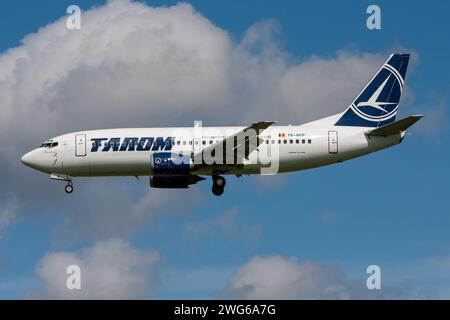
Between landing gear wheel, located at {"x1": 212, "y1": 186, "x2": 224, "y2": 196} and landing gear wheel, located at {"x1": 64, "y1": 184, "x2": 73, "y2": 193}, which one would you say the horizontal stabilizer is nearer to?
landing gear wheel, located at {"x1": 212, "y1": 186, "x2": 224, "y2": 196}

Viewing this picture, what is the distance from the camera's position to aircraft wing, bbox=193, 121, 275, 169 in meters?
63.6

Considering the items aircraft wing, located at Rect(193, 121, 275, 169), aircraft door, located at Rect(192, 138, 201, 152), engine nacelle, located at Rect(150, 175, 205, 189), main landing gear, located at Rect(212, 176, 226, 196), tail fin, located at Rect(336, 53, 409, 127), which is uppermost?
tail fin, located at Rect(336, 53, 409, 127)

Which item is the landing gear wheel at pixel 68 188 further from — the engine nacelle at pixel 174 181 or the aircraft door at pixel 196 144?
the aircraft door at pixel 196 144

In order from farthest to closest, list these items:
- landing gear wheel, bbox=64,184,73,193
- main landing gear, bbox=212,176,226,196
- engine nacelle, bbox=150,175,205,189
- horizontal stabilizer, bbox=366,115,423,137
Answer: engine nacelle, bbox=150,175,205,189, landing gear wheel, bbox=64,184,73,193, main landing gear, bbox=212,176,226,196, horizontal stabilizer, bbox=366,115,423,137

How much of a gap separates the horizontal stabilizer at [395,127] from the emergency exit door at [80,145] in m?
19.2

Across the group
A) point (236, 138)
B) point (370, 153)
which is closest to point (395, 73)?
point (370, 153)

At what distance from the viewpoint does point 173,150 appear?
217 ft

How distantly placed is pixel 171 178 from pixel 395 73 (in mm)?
17504

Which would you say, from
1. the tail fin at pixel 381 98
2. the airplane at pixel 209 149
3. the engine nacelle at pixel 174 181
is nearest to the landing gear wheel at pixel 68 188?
the airplane at pixel 209 149

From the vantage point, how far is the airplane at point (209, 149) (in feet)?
213

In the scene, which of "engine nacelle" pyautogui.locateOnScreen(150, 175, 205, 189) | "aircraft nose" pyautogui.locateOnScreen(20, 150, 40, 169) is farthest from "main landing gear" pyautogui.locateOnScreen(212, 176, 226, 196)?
"aircraft nose" pyautogui.locateOnScreen(20, 150, 40, 169)

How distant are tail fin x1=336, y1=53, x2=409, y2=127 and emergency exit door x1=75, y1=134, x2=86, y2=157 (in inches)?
682
